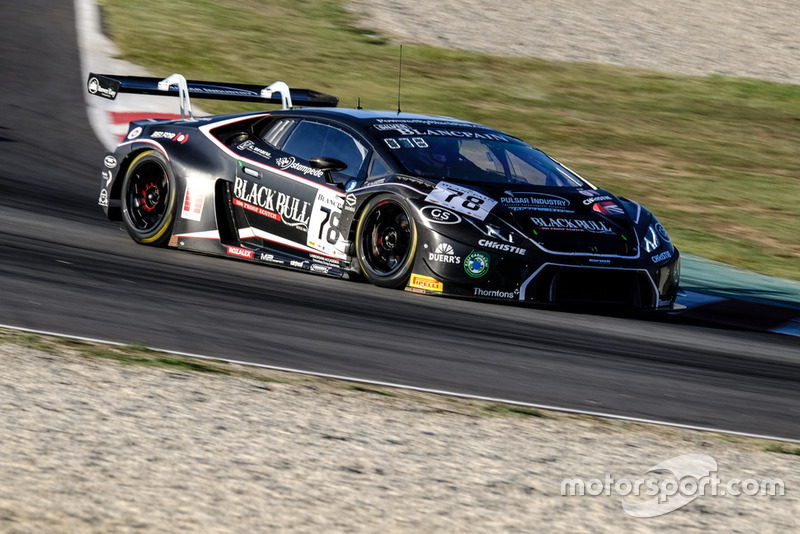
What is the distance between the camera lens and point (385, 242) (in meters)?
8.16

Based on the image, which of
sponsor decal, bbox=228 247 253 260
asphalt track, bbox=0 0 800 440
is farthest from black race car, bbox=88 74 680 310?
asphalt track, bbox=0 0 800 440

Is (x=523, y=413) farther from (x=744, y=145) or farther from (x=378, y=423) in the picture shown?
(x=744, y=145)

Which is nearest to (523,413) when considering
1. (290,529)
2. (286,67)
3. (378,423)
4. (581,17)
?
(378,423)

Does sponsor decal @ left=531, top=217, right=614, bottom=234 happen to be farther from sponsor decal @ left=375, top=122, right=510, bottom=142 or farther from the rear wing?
the rear wing

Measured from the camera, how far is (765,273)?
34.6 ft

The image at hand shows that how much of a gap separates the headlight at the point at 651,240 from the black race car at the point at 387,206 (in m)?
0.01

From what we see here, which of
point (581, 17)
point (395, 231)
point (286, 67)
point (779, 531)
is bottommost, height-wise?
point (779, 531)

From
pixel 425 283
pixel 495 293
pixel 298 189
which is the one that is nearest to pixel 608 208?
pixel 495 293

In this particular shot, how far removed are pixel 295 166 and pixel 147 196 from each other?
1499 mm

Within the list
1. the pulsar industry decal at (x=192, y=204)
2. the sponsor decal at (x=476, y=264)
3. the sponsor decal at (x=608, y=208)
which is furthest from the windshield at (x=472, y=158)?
the pulsar industry decal at (x=192, y=204)

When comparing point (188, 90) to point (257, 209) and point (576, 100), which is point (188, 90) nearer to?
point (257, 209)

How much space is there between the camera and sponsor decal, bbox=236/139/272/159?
890 centimetres

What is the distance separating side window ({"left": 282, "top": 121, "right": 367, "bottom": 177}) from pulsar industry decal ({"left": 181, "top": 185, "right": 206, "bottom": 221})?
75cm

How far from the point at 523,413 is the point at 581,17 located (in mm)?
21317
